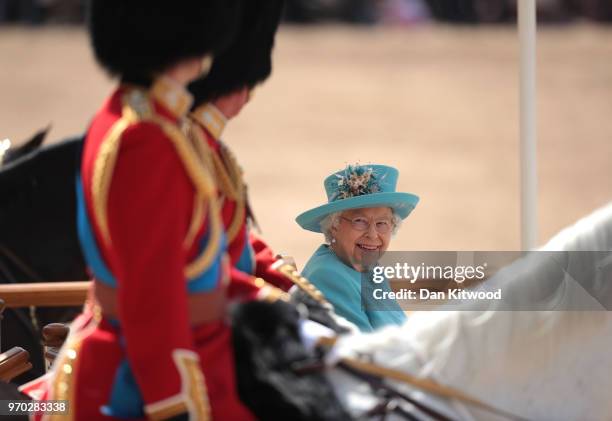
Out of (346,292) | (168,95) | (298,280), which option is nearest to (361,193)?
(346,292)

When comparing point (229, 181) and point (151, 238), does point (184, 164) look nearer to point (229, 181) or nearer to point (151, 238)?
point (151, 238)

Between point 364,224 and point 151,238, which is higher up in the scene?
point 151,238

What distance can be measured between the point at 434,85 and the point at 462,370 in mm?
14692

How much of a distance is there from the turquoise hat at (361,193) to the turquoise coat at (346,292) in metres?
0.12

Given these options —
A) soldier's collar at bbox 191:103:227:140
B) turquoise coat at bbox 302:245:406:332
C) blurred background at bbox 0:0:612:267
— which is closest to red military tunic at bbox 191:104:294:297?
soldier's collar at bbox 191:103:227:140

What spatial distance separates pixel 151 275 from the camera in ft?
6.22

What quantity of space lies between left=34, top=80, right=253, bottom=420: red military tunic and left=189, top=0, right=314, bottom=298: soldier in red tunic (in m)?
0.22

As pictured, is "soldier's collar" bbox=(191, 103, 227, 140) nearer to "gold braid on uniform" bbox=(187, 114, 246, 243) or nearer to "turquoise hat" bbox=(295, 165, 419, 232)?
"gold braid on uniform" bbox=(187, 114, 246, 243)

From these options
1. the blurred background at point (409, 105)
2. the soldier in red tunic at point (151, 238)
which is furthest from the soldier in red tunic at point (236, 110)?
the blurred background at point (409, 105)

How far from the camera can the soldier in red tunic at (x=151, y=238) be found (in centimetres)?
191

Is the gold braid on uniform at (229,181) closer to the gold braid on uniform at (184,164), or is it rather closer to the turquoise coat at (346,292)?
the gold braid on uniform at (184,164)

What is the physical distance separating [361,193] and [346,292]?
0.31 metres

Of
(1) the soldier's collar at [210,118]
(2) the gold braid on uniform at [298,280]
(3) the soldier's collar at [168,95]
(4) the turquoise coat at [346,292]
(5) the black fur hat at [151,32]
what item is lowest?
(4) the turquoise coat at [346,292]

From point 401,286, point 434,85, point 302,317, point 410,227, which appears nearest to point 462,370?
point 302,317
